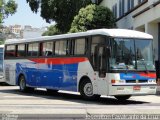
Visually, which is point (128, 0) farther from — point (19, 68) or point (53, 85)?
point (53, 85)

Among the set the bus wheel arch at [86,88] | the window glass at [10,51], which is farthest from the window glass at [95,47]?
the window glass at [10,51]

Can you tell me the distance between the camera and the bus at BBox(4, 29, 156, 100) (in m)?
19.4

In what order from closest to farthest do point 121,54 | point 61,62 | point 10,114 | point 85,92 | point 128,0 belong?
1. point 10,114
2. point 121,54
3. point 85,92
4. point 61,62
5. point 128,0

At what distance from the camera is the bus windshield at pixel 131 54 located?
766 inches

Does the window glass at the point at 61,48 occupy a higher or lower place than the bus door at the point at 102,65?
higher

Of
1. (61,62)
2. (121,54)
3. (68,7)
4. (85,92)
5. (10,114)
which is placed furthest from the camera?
(68,7)

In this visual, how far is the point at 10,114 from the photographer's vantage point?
13.8m

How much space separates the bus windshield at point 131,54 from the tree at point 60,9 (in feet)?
95.3

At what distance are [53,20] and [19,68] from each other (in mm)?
25644

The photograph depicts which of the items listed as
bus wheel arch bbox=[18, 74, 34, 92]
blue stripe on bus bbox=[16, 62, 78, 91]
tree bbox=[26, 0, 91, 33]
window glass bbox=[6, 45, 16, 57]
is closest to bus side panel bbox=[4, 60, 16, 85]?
window glass bbox=[6, 45, 16, 57]

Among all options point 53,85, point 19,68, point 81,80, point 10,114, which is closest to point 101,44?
point 81,80

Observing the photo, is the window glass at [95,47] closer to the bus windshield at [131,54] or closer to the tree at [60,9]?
the bus windshield at [131,54]

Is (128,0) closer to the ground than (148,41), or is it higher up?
higher up

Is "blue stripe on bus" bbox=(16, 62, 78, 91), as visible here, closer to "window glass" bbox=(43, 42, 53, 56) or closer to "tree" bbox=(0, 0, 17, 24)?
"window glass" bbox=(43, 42, 53, 56)
